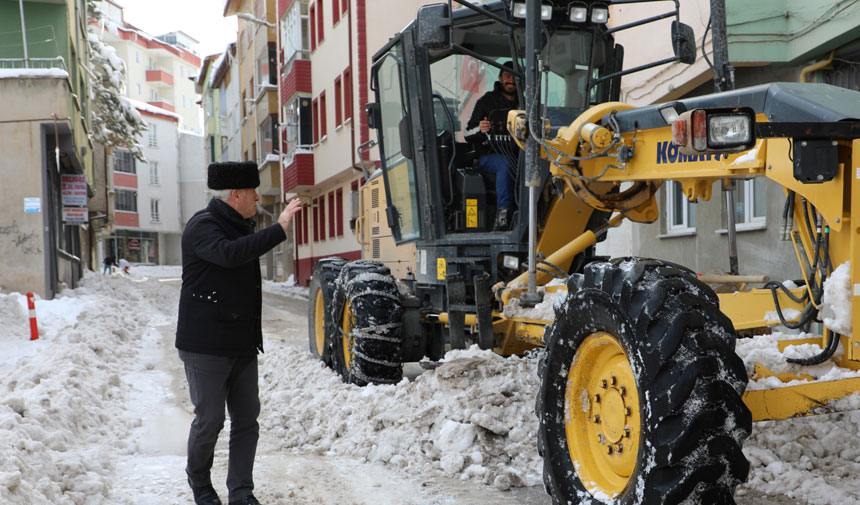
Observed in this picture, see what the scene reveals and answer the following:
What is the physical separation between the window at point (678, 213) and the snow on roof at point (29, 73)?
12.3 m

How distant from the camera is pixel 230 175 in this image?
4723 millimetres

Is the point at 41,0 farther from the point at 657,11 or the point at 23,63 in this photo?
the point at 657,11

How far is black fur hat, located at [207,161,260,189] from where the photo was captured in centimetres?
471

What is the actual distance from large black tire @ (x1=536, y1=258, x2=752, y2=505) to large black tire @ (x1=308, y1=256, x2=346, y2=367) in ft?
15.7

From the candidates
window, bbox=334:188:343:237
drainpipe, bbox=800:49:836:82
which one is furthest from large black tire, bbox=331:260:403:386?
window, bbox=334:188:343:237

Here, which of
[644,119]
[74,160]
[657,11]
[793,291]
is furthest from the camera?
[74,160]

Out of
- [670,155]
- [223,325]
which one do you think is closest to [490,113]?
[670,155]

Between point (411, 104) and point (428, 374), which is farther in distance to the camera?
point (411, 104)

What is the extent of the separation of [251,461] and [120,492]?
79 cm

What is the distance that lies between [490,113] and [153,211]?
66074 mm

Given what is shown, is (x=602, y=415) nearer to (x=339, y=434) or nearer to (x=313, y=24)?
(x=339, y=434)

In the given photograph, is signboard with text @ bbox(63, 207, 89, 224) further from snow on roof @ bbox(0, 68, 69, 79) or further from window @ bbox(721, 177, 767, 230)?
window @ bbox(721, 177, 767, 230)

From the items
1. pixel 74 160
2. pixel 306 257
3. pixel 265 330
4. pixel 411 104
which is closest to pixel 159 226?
pixel 306 257

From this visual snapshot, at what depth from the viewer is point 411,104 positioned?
7125mm
